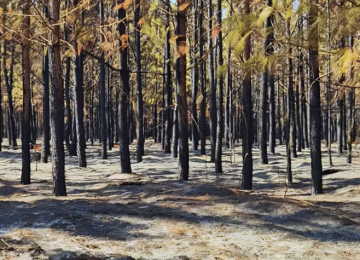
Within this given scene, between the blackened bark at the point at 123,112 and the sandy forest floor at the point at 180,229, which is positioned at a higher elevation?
the blackened bark at the point at 123,112

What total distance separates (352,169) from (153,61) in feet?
65.2

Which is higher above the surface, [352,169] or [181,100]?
[181,100]

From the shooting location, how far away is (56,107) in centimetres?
900

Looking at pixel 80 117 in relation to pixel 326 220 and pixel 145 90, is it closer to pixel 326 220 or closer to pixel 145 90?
pixel 326 220

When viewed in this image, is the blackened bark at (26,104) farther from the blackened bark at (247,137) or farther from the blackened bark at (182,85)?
the blackened bark at (247,137)

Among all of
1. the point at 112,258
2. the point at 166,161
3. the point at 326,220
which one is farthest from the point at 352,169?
the point at 112,258

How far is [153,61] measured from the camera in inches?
1238

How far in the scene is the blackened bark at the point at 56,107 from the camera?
8828mm

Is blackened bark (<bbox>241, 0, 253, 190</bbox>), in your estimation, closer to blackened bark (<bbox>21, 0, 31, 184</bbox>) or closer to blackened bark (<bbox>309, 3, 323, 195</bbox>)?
blackened bark (<bbox>309, 3, 323, 195</bbox>)

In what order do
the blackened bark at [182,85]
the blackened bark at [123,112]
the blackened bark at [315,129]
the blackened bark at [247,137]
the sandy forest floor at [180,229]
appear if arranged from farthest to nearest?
the blackened bark at [123,112] → the blackened bark at [247,137] → the blackened bark at [182,85] → the blackened bark at [315,129] → the sandy forest floor at [180,229]

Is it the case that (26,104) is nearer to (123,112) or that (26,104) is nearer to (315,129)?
(123,112)

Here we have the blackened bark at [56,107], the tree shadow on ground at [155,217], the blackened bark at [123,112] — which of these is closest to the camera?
the tree shadow on ground at [155,217]

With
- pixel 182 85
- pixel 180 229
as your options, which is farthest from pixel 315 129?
pixel 180 229

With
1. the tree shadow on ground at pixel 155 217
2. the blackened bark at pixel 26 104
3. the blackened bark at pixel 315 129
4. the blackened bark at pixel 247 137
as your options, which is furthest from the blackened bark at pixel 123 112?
the blackened bark at pixel 315 129
